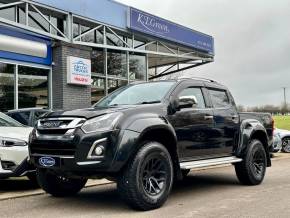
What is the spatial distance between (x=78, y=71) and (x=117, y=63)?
3.49 metres

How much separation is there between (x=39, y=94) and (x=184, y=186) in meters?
8.32

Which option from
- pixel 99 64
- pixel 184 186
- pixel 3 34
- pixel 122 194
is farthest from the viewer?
pixel 99 64

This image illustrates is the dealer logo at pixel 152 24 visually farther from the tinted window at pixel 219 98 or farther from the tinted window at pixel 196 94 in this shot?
the tinted window at pixel 196 94

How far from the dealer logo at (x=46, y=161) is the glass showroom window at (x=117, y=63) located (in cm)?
1277

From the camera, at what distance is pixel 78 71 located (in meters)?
16.2

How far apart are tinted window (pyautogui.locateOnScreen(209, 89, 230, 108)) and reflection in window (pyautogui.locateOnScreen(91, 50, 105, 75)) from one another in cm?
979

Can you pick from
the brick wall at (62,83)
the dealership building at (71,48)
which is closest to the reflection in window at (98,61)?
the dealership building at (71,48)

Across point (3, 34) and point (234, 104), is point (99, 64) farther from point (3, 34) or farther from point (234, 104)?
point (234, 104)

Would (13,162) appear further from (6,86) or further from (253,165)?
(6,86)

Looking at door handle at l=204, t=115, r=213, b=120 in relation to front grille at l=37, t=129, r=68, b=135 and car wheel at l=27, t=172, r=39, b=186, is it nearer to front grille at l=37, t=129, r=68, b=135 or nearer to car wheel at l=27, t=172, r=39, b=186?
front grille at l=37, t=129, r=68, b=135

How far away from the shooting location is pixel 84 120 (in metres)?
6.14

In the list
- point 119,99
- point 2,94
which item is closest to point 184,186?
point 119,99

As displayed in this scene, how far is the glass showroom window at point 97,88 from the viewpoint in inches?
702

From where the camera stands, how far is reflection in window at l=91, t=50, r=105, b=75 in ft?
59.2
